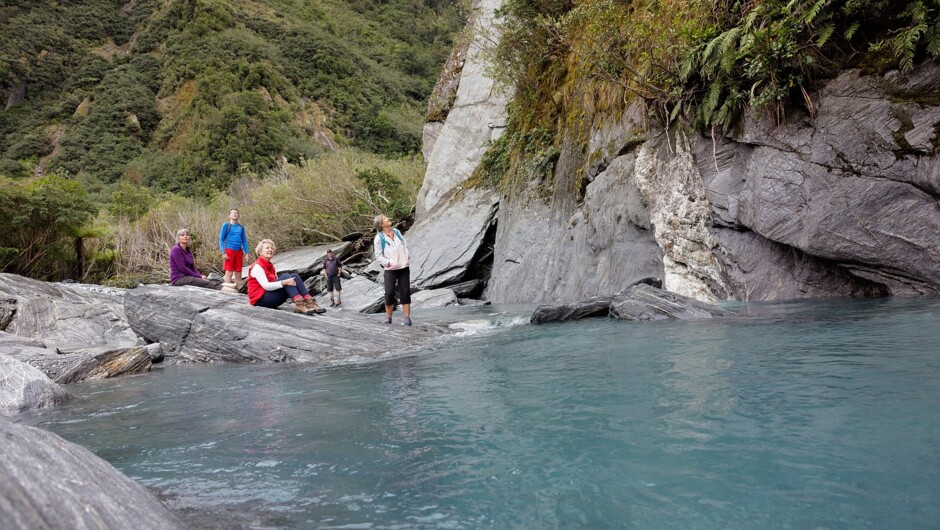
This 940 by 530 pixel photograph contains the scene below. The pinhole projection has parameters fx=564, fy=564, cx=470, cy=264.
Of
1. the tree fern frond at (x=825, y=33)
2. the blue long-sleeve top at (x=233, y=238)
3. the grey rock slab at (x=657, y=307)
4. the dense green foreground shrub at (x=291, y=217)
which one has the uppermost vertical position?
the tree fern frond at (x=825, y=33)

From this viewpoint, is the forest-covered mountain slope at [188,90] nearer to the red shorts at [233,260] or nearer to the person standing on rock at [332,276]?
the person standing on rock at [332,276]

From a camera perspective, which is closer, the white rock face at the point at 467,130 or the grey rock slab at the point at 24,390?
the grey rock slab at the point at 24,390

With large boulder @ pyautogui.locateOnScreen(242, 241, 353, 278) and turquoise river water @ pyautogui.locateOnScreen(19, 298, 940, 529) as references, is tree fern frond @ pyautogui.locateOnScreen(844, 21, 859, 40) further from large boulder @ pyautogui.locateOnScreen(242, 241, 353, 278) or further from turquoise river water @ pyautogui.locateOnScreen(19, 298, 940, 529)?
large boulder @ pyautogui.locateOnScreen(242, 241, 353, 278)

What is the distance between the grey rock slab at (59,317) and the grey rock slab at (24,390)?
4.54m

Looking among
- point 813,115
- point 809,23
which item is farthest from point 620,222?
point 809,23

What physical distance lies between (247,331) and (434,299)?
762cm

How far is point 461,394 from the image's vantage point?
4.71 metres

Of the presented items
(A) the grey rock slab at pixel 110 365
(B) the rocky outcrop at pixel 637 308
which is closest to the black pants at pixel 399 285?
(B) the rocky outcrop at pixel 637 308

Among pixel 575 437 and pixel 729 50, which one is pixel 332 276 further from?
pixel 575 437

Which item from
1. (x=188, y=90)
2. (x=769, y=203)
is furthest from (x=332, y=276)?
(x=188, y=90)

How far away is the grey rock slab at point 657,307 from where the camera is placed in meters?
8.12

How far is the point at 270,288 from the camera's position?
30.3ft

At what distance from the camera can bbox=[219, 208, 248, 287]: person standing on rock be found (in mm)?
12297

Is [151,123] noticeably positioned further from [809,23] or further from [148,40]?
[809,23]
